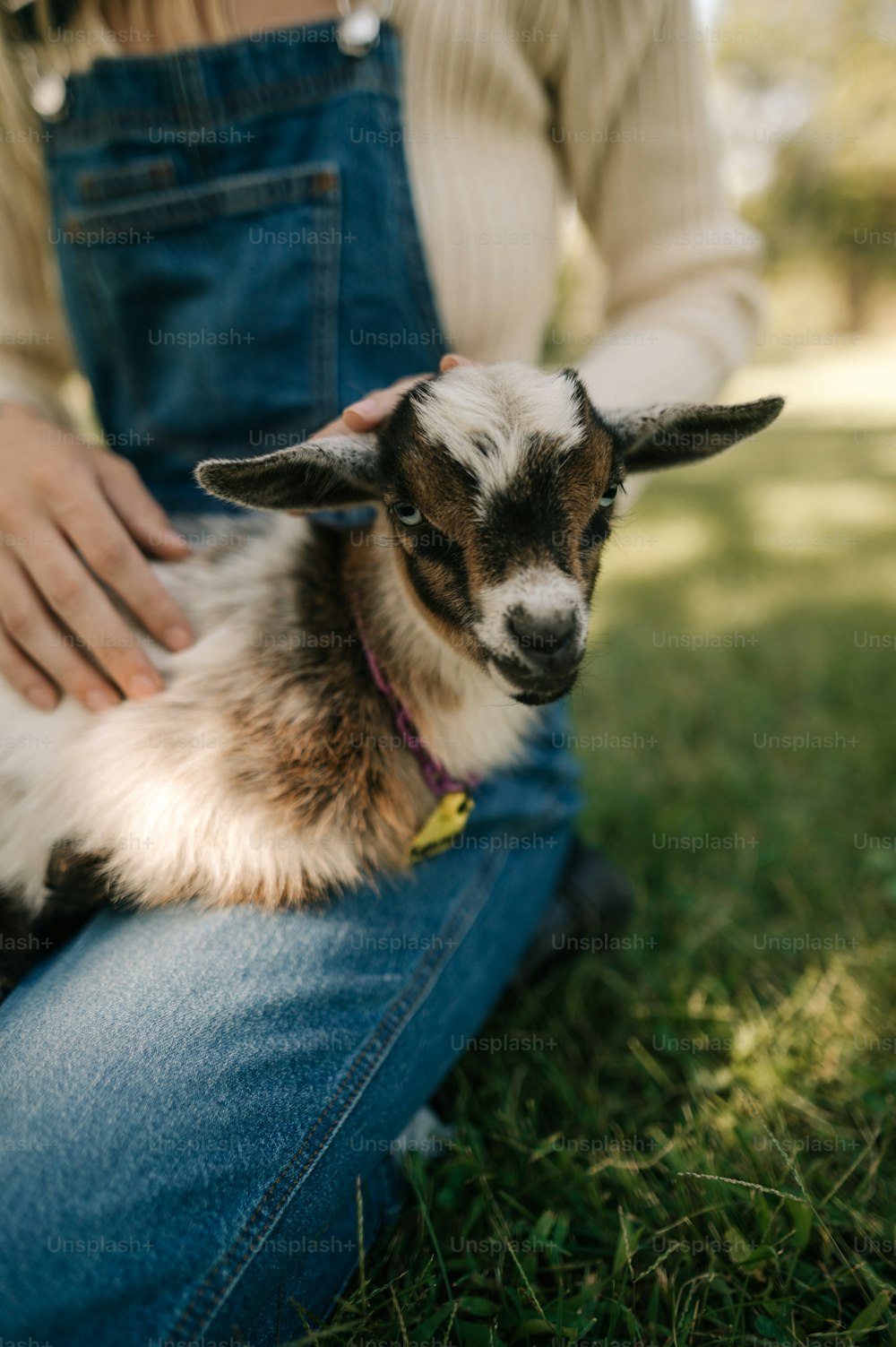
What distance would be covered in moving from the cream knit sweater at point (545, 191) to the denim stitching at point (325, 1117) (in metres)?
1.34

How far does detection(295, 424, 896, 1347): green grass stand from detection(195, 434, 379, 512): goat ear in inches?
26.8

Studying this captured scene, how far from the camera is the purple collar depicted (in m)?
1.90

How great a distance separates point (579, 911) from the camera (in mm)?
2424

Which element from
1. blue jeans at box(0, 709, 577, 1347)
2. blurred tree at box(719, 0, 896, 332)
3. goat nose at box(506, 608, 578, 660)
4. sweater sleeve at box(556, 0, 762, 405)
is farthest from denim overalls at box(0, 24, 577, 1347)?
blurred tree at box(719, 0, 896, 332)

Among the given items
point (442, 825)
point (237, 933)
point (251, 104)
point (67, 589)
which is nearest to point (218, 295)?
point (251, 104)

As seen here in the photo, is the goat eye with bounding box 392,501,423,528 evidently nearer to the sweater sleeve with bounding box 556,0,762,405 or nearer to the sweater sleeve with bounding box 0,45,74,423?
the sweater sleeve with bounding box 556,0,762,405

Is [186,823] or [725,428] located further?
[725,428]

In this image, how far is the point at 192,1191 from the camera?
132 cm

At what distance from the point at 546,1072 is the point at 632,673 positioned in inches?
97.2

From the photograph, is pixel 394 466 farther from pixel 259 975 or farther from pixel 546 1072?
pixel 546 1072

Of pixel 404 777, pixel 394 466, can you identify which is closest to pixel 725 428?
pixel 394 466

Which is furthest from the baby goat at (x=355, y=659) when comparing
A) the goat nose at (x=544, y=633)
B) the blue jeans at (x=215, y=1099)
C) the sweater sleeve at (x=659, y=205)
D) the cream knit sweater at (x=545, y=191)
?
the cream knit sweater at (x=545, y=191)

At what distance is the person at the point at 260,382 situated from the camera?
1.36m

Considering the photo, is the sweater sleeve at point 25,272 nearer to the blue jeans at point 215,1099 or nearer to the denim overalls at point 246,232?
the denim overalls at point 246,232
